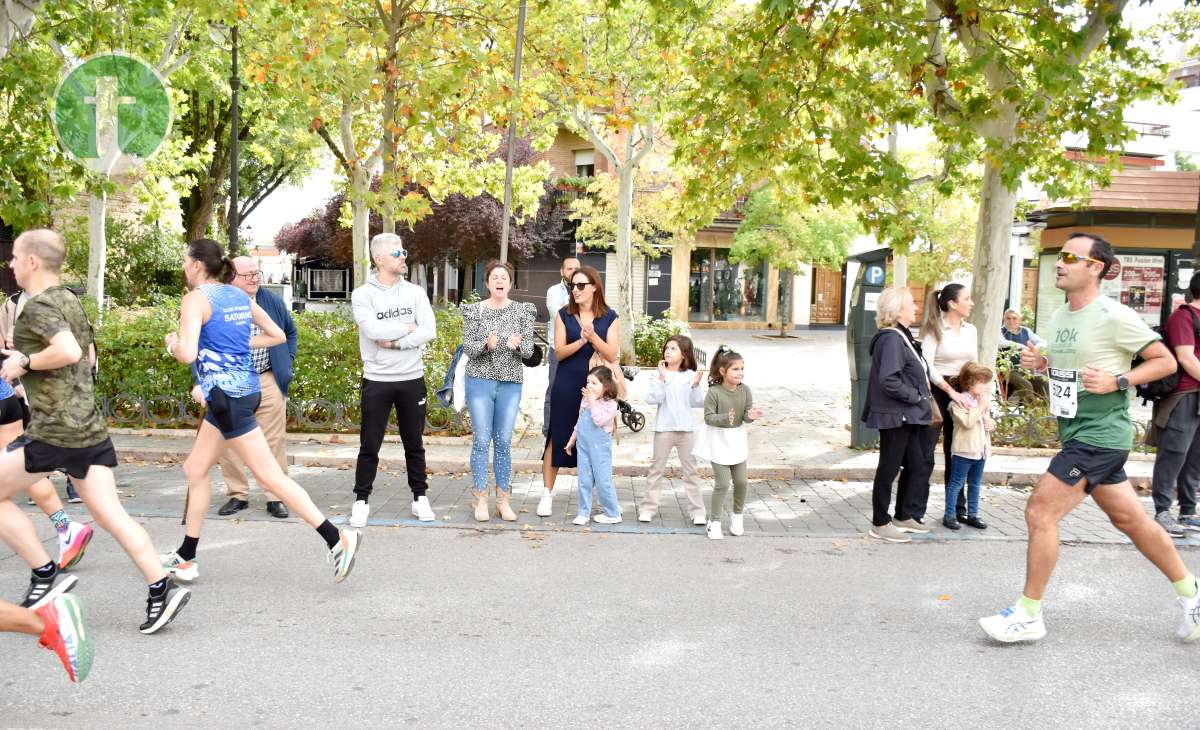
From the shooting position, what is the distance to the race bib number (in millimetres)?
4285

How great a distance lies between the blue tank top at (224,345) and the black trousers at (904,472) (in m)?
4.06

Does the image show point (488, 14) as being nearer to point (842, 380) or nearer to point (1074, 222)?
point (842, 380)

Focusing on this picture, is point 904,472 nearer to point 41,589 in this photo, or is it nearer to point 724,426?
point 724,426

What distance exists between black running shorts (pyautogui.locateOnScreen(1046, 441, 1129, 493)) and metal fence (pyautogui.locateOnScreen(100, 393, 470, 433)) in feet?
20.5

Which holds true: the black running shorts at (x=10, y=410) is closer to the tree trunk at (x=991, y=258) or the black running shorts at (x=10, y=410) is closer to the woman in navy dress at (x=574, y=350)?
the woman in navy dress at (x=574, y=350)

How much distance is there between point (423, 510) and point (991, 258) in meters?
6.54

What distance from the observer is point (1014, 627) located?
4.22m

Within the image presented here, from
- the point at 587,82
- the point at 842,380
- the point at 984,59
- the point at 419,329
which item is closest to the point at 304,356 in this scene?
the point at 419,329

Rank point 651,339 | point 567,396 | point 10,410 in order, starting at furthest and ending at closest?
1. point 651,339
2. point 567,396
3. point 10,410

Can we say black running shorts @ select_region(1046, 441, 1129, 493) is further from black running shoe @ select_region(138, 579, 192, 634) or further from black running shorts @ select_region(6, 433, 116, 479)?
black running shorts @ select_region(6, 433, 116, 479)

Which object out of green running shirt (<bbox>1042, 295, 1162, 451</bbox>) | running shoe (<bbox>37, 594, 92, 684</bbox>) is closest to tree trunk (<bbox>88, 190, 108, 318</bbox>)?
running shoe (<bbox>37, 594, 92, 684</bbox>)

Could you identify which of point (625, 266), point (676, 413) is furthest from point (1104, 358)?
point (625, 266)

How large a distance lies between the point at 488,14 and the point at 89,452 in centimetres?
946

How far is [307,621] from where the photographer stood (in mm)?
4438
